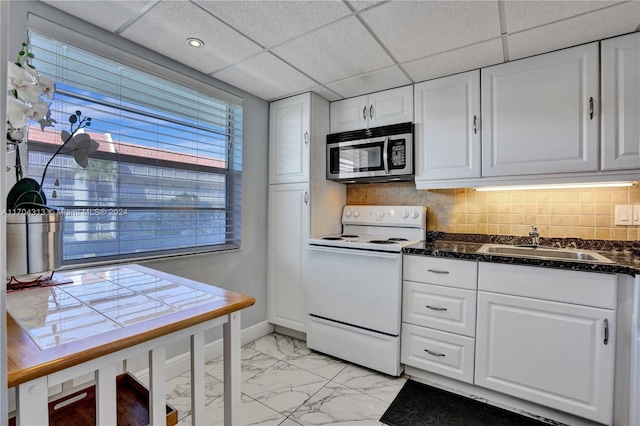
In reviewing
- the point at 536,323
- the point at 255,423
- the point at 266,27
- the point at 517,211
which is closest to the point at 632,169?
the point at 517,211

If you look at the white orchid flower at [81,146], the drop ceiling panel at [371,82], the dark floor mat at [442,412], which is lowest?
the dark floor mat at [442,412]

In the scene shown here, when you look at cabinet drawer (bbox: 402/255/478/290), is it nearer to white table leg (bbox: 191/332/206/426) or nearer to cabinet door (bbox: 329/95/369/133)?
cabinet door (bbox: 329/95/369/133)

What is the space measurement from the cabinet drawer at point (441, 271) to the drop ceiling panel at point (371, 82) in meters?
1.31

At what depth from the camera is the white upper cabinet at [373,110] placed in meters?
2.40

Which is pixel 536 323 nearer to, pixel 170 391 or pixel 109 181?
pixel 170 391

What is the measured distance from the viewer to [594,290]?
1.57 metres

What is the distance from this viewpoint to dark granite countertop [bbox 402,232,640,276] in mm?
1547

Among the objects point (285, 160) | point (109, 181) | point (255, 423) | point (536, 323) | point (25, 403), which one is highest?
point (285, 160)

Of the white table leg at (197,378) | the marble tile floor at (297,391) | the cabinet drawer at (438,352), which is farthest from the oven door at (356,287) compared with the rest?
the white table leg at (197,378)

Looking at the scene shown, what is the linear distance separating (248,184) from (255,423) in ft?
5.66

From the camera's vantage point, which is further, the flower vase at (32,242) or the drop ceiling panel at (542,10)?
the drop ceiling panel at (542,10)

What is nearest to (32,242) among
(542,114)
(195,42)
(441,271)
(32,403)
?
(32,403)

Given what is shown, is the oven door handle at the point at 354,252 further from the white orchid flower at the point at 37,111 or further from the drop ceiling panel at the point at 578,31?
the white orchid flower at the point at 37,111

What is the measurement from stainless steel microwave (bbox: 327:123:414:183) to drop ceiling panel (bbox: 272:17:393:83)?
0.50m
